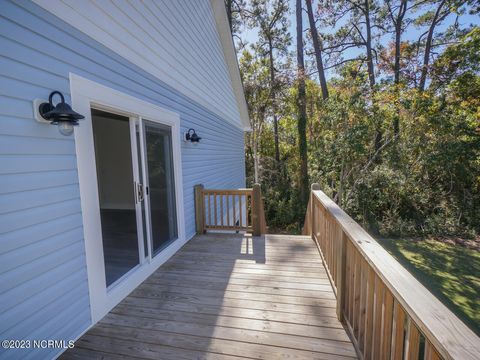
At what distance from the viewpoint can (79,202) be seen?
212 centimetres

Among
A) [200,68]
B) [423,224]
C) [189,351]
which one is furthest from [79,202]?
[423,224]

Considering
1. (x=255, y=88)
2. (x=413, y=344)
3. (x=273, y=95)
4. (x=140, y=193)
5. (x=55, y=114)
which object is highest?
(x=255, y=88)

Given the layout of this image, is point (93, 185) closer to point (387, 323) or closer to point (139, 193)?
point (139, 193)

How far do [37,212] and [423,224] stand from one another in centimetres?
925

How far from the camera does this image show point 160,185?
354cm

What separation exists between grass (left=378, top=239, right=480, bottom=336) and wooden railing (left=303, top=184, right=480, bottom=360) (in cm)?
233

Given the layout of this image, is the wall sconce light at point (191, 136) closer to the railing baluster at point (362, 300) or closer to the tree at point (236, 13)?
the railing baluster at point (362, 300)

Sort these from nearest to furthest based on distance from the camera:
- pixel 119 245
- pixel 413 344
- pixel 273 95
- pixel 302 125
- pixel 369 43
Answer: pixel 413 344 < pixel 119 245 < pixel 302 125 < pixel 369 43 < pixel 273 95

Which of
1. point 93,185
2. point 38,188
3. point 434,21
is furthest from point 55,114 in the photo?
point 434,21

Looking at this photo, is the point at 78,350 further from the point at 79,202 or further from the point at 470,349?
the point at 470,349

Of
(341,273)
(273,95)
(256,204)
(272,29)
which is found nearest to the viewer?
(341,273)

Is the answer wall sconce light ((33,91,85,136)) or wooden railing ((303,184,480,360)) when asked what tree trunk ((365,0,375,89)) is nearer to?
wooden railing ((303,184,480,360))

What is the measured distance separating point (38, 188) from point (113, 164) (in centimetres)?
570

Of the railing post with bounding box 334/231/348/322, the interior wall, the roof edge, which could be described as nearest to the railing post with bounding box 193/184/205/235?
the railing post with bounding box 334/231/348/322
